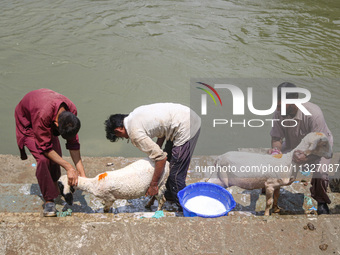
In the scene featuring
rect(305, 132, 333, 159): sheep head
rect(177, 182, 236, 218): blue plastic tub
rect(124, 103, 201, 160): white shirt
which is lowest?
rect(177, 182, 236, 218): blue plastic tub

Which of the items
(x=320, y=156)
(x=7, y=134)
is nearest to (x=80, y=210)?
(x=320, y=156)

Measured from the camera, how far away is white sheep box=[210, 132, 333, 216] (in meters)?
3.92

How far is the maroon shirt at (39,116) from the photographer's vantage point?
3.78 meters

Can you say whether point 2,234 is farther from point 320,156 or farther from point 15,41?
point 15,41

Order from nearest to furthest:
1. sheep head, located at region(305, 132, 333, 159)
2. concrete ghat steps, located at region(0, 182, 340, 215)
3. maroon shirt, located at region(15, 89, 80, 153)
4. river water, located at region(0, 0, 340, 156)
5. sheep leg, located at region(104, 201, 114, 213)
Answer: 1. maroon shirt, located at region(15, 89, 80, 153)
2. sheep head, located at region(305, 132, 333, 159)
3. sheep leg, located at region(104, 201, 114, 213)
4. concrete ghat steps, located at region(0, 182, 340, 215)
5. river water, located at region(0, 0, 340, 156)

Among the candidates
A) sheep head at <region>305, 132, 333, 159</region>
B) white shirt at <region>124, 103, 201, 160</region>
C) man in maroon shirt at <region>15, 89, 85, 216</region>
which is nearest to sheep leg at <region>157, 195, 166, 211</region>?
white shirt at <region>124, 103, 201, 160</region>

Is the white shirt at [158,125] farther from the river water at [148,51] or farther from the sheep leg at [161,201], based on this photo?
the river water at [148,51]

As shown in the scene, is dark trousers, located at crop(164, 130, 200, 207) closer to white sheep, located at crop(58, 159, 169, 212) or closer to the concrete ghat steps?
white sheep, located at crop(58, 159, 169, 212)

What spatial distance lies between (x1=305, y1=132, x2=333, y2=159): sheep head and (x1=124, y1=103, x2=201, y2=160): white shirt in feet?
4.36

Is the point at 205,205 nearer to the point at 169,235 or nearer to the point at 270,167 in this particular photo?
the point at 270,167

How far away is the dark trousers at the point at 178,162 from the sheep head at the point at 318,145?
1.31m

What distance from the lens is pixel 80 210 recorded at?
176 inches

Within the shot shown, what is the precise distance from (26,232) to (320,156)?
3302 millimetres

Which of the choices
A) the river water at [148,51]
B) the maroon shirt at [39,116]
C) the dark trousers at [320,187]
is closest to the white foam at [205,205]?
the dark trousers at [320,187]
